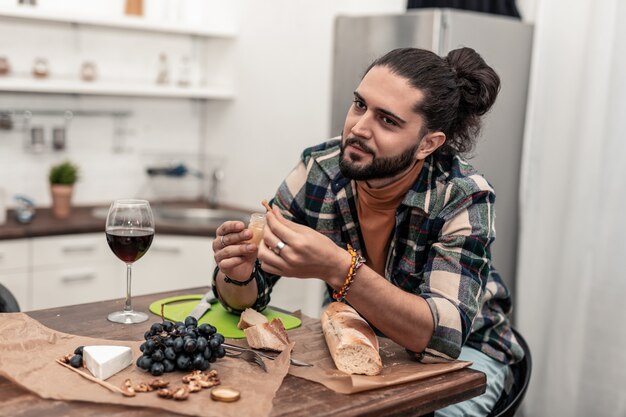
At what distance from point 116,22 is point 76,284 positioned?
127 cm

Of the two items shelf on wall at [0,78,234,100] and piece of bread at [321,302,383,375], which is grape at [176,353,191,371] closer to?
piece of bread at [321,302,383,375]

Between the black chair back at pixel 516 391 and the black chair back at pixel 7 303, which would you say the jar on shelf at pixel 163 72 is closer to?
the black chair back at pixel 7 303

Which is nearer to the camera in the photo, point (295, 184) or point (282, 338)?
point (282, 338)

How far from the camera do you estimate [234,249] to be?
1663 millimetres

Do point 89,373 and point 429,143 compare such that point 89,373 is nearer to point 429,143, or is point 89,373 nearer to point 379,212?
point 379,212

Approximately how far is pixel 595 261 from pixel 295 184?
1.47 meters

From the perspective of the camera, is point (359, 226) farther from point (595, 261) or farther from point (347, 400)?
point (595, 261)

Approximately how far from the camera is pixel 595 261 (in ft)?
9.78

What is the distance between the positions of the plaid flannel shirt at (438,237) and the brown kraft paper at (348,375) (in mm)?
49

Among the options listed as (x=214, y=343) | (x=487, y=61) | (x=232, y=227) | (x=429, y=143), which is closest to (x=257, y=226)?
(x=232, y=227)

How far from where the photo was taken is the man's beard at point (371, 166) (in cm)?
179

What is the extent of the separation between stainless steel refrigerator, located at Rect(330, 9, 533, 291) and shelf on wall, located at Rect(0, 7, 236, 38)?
3.38 feet

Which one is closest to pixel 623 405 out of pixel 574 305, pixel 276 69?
pixel 574 305

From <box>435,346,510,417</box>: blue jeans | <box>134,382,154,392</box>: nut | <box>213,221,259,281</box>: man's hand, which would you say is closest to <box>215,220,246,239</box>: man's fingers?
<box>213,221,259,281</box>: man's hand
